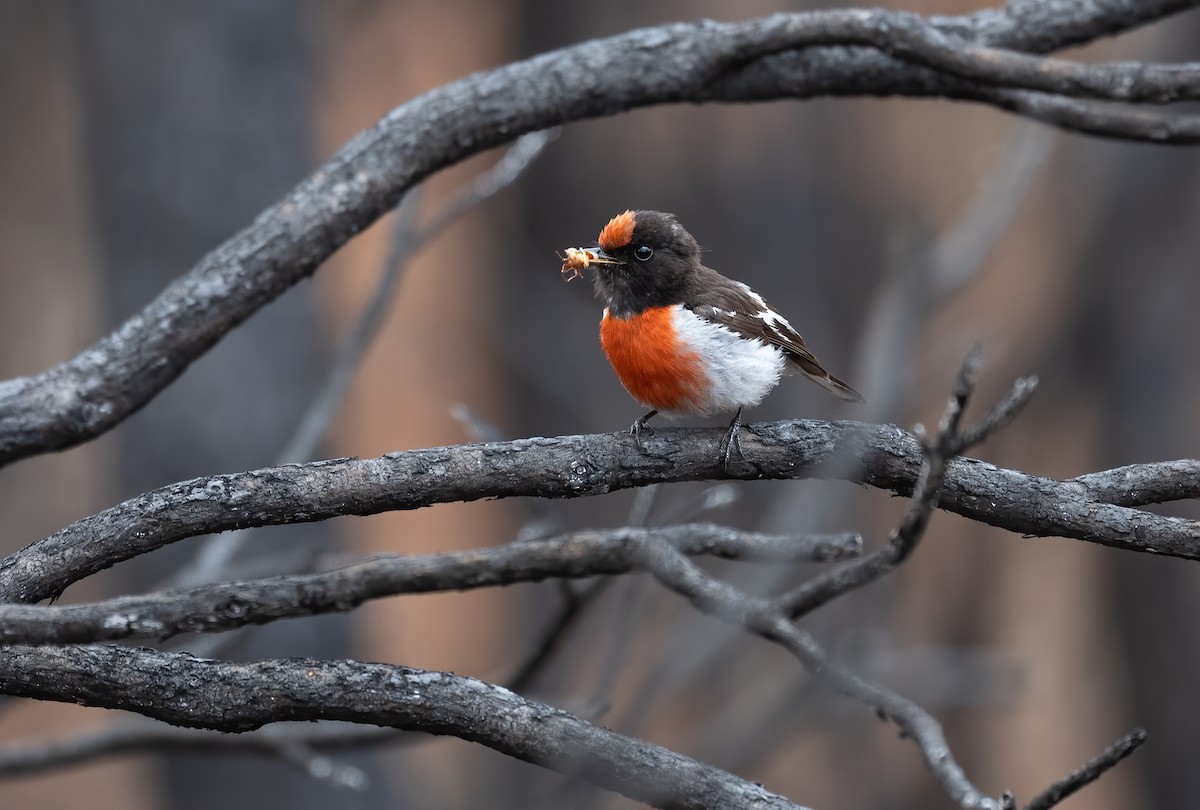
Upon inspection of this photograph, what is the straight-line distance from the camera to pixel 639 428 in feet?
10.3

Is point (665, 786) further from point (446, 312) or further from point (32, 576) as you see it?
point (446, 312)

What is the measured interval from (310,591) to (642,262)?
1793mm

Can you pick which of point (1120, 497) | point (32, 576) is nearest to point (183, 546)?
point (32, 576)

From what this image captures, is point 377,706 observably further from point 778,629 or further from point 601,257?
point 601,257

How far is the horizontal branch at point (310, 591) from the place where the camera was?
182 centimetres

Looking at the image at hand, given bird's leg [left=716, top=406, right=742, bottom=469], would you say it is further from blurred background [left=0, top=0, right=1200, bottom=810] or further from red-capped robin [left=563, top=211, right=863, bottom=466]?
blurred background [left=0, top=0, right=1200, bottom=810]

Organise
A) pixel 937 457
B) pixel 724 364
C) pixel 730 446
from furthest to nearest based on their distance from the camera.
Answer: pixel 724 364, pixel 730 446, pixel 937 457

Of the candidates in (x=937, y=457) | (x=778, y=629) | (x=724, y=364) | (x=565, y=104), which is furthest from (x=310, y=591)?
(x=565, y=104)

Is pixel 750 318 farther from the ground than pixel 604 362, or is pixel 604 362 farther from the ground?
pixel 604 362

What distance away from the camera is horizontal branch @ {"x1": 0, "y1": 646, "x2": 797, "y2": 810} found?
81.5 inches

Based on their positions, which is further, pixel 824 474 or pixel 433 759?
pixel 433 759

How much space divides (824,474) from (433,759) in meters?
8.51

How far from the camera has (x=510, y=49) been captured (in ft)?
33.4

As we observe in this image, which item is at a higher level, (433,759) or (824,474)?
(433,759)
